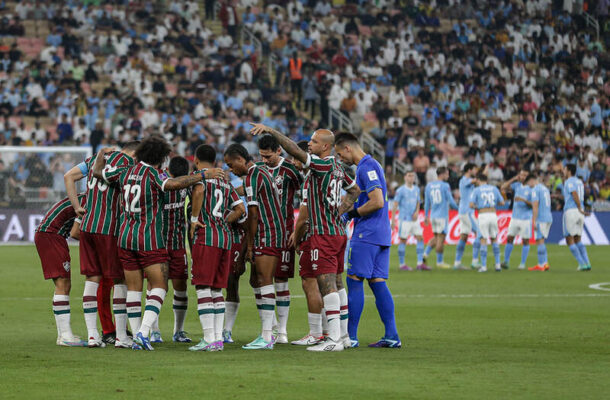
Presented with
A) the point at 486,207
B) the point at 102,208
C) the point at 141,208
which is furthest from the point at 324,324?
the point at 486,207

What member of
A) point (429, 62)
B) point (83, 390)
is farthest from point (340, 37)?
point (83, 390)

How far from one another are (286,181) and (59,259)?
2527 millimetres

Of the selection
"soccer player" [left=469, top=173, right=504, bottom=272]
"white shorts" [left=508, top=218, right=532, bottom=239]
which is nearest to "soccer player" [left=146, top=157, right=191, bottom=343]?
"soccer player" [left=469, top=173, right=504, bottom=272]

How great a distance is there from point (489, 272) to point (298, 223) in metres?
13.0

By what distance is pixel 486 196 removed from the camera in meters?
23.3

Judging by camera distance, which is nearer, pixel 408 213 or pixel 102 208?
pixel 102 208

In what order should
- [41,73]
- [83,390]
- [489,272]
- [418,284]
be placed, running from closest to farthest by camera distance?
[83,390]
[418,284]
[489,272]
[41,73]

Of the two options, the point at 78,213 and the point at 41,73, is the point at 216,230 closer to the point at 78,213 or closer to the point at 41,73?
the point at 78,213

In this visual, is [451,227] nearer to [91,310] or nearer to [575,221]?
[575,221]

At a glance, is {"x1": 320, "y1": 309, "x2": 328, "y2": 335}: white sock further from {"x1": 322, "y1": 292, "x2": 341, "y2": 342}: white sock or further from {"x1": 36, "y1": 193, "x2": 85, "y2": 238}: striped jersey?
{"x1": 36, "y1": 193, "x2": 85, "y2": 238}: striped jersey

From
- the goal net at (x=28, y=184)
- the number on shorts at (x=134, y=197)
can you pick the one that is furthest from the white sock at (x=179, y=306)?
the goal net at (x=28, y=184)

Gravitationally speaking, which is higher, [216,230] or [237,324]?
[216,230]

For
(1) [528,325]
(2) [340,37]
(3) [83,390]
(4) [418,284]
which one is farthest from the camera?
(2) [340,37]

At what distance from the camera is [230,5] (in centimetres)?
4059
